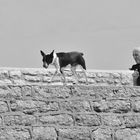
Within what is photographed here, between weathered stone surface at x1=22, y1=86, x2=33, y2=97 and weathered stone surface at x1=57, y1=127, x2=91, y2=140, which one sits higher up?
weathered stone surface at x1=22, y1=86, x2=33, y2=97

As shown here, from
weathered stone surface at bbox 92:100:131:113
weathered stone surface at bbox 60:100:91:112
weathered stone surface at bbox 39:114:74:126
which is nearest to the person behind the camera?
weathered stone surface at bbox 39:114:74:126

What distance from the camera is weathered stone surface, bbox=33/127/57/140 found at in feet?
23.4

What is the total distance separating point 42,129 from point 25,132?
0.76ft

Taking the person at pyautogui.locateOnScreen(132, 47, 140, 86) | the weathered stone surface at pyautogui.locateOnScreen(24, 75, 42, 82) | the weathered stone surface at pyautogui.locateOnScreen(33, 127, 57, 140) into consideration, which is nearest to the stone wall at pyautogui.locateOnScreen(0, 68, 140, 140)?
the weathered stone surface at pyautogui.locateOnScreen(33, 127, 57, 140)

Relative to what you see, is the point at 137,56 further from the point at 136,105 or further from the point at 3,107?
the point at 3,107

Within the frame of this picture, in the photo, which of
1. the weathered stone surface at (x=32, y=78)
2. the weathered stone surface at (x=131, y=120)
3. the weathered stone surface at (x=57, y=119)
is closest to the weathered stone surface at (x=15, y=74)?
the weathered stone surface at (x=32, y=78)

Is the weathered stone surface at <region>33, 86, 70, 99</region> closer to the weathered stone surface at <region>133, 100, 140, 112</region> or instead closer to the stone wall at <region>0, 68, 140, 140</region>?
the stone wall at <region>0, 68, 140, 140</region>

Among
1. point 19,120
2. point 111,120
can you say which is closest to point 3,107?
point 19,120

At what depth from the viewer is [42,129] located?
716 centimetres

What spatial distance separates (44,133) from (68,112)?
428 millimetres

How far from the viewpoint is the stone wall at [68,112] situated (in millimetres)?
7094

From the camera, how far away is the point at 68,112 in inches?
288

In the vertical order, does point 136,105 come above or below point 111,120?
above

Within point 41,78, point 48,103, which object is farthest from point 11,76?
point 48,103
